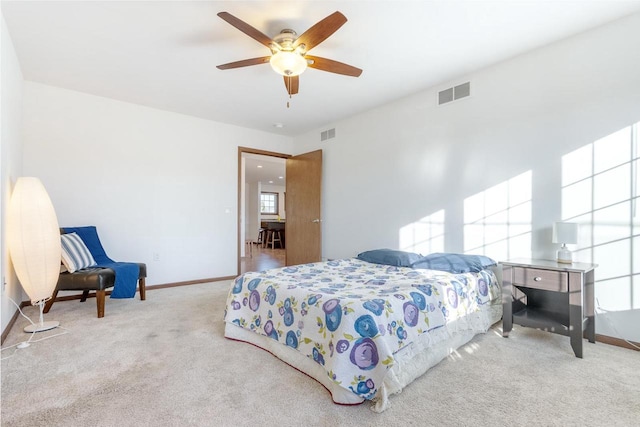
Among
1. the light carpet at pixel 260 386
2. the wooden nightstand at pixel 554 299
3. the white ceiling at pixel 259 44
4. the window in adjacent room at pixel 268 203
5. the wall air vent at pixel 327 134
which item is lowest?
the light carpet at pixel 260 386

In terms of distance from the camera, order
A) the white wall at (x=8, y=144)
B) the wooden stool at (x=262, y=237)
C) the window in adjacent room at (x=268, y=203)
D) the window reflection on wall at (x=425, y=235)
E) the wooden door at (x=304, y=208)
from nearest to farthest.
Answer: the white wall at (x=8, y=144), the window reflection on wall at (x=425, y=235), the wooden door at (x=304, y=208), the wooden stool at (x=262, y=237), the window in adjacent room at (x=268, y=203)

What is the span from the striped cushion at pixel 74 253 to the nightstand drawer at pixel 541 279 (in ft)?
13.7

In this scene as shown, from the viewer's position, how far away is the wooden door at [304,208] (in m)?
5.05

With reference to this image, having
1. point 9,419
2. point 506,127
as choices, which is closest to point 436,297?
point 506,127

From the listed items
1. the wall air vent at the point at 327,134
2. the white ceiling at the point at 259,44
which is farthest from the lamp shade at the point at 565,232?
the wall air vent at the point at 327,134

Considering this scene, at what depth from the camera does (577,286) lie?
2.22 metres

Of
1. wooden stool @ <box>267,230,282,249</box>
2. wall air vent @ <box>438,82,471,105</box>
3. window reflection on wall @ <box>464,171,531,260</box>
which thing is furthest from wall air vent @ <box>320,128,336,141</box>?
wooden stool @ <box>267,230,282,249</box>

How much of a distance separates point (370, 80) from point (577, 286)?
2.66 metres

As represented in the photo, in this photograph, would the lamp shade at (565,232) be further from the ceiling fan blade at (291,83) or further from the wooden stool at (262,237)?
the wooden stool at (262,237)

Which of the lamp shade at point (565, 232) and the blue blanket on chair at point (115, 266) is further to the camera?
the blue blanket on chair at point (115, 266)

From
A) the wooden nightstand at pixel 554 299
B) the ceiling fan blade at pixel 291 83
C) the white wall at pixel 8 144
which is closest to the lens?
the wooden nightstand at pixel 554 299

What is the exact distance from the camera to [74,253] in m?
3.21

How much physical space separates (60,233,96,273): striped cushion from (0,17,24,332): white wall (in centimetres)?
42

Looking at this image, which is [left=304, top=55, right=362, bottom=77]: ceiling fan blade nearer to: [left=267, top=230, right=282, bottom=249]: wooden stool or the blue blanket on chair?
the blue blanket on chair
